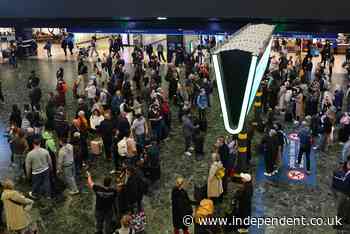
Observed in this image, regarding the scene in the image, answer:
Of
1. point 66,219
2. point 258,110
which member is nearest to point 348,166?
point 258,110

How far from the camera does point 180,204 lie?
8.24 metres

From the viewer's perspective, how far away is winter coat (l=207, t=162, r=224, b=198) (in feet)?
31.2

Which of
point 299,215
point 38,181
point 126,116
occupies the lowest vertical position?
point 299,215

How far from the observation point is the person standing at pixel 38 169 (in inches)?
383

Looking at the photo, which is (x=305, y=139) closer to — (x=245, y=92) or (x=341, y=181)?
(x=341, y=181)

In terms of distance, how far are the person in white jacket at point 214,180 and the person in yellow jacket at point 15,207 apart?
347cm

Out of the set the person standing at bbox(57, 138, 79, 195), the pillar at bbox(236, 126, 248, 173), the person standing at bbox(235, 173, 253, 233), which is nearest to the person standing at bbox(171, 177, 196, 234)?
the person standing at bbox(235, 173, 253, 233)

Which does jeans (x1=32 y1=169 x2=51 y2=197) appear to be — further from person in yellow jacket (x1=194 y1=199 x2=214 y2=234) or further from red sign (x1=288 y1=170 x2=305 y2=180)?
red sign (x1=288 y1=170 x2=305 y2=180)

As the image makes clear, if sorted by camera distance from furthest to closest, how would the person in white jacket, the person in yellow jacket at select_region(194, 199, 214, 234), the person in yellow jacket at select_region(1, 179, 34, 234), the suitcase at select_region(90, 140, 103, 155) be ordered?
the suitcase at select_region(90, 140, 103, 155)
the person in white jacket
the person in yellow jacket at select_region(1, 179, 34, 234)
the person in yellow jacket at select_region(194, 199, 214, 234)

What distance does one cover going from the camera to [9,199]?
26.5 feet

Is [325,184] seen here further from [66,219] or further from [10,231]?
[10,231]

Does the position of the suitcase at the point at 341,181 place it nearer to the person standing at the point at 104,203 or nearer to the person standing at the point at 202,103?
the person standing at the point at 104,203

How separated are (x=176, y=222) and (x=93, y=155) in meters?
4.82

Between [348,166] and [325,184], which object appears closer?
[348,166]
